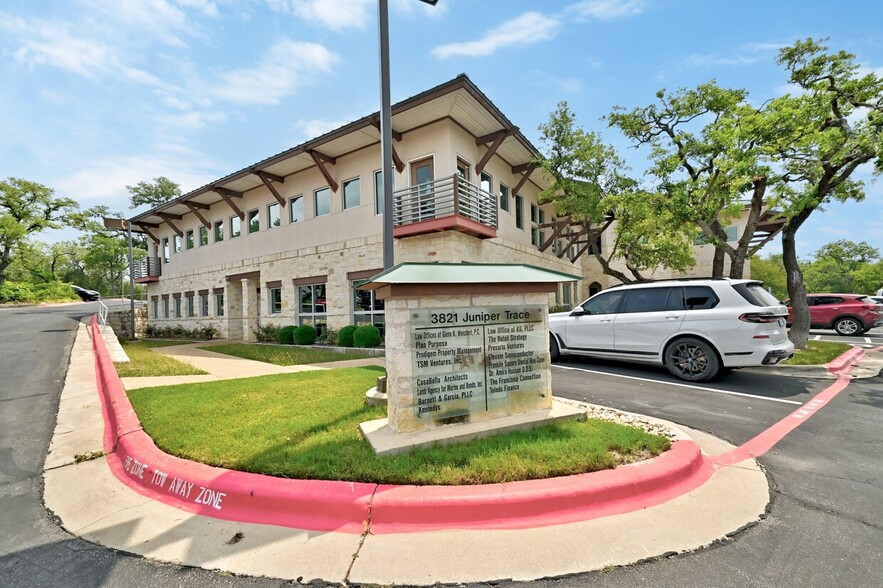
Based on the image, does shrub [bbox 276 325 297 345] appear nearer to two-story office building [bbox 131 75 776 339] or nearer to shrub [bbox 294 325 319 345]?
shrub [bbox 294 325 319 345]

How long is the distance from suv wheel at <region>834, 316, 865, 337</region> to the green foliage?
29709 mm

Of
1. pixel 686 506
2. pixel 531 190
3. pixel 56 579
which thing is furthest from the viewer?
pixel 531 190

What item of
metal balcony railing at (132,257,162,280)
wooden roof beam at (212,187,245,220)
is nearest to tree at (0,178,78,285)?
metal balcony railing at (132,257,162,280)

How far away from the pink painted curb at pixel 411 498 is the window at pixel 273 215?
15829 millimetres

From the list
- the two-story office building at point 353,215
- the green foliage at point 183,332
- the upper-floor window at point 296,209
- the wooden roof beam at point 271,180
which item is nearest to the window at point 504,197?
the two-story office building at point 353,215

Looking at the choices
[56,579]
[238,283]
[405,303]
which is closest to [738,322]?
[405,303]

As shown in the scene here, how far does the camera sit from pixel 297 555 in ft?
7.97

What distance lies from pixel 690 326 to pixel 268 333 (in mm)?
16049

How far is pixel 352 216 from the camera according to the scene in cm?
1470

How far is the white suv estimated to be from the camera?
684 cm

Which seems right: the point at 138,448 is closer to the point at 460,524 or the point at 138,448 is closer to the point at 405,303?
the point at 405,303

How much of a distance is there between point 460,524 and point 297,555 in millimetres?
1100

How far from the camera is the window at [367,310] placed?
14142 mm

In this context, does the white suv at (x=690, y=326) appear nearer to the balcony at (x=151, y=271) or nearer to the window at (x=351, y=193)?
the window at (x=351, y=193)
